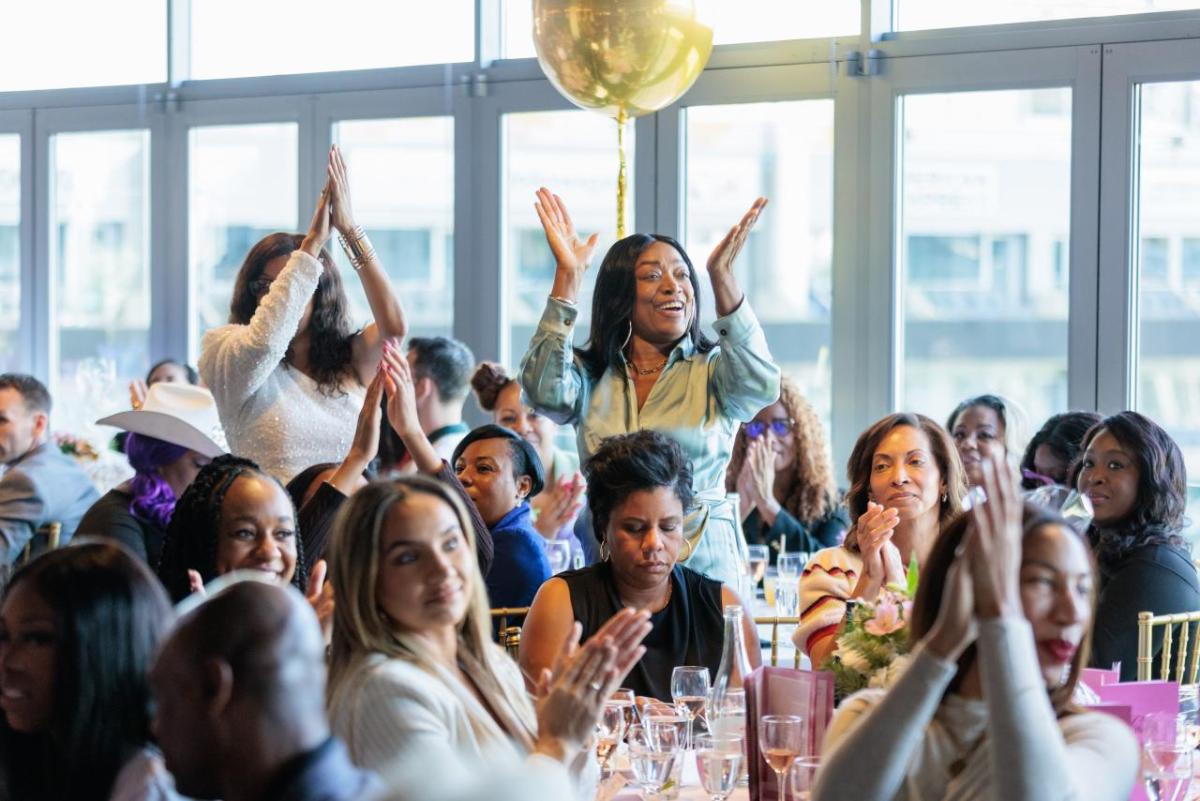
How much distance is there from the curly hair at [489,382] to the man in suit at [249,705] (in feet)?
14.4

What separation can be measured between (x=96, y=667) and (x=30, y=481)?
3.70m

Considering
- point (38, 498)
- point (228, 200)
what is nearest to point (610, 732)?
point (38, 498)

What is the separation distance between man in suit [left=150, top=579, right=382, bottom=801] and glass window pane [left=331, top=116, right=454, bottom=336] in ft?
18.3

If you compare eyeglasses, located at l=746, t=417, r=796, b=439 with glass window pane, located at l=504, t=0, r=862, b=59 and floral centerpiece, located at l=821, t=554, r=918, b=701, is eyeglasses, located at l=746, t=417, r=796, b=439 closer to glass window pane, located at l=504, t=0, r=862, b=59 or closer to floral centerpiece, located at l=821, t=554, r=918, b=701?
glass window pane, located at l=504, t=0, r=862, b=59

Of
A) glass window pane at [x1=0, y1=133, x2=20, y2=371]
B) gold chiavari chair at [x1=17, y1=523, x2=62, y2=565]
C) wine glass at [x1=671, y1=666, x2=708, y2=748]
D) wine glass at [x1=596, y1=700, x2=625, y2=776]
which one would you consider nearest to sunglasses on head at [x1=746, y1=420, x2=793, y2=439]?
gold chiavari chair at [x1=17, y1=523, x2=62, y2=565]

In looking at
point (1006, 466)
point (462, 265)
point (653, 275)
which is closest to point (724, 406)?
point (653, 275)

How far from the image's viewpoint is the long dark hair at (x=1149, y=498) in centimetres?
384

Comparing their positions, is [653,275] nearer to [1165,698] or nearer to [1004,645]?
[1165,698]

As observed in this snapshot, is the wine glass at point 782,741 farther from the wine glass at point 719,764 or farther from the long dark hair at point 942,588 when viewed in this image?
the long dark hair at point 942,588

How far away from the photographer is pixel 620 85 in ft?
13.7

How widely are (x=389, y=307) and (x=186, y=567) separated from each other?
55.3 inches

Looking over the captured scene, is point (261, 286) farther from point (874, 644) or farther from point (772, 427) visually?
point (874, 644)

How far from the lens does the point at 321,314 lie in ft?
13.8

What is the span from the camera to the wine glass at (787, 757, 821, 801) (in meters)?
2.27
